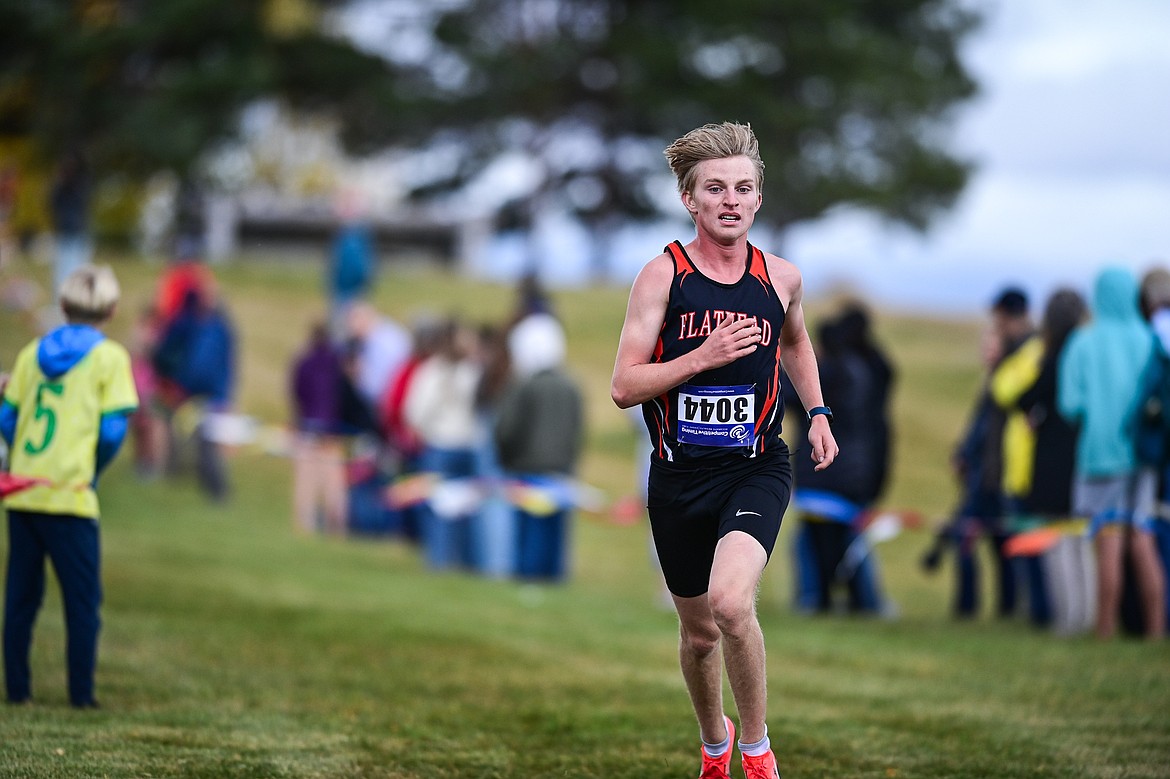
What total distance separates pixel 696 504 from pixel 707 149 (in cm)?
126

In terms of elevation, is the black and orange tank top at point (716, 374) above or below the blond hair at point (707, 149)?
below

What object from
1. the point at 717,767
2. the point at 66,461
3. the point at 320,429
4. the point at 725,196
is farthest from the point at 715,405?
A: the point at 320,429

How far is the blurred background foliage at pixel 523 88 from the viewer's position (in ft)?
112

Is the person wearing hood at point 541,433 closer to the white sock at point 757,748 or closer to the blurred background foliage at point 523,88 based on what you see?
the white sock at point 757,748

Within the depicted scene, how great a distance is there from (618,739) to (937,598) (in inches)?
366

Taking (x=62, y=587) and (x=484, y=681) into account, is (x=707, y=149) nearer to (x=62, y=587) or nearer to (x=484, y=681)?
(x=62, y=587)

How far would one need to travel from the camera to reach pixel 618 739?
670cm

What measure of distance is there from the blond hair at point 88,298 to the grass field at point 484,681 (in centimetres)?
177

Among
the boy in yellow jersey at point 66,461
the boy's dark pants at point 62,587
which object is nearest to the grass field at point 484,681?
the boy's dark pants at point 62,587

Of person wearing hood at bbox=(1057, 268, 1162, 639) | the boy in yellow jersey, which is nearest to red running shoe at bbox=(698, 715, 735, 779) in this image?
the boy in yellow jersey

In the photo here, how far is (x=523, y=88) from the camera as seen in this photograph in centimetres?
3994

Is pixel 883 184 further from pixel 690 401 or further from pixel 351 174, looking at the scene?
pixel 690 401

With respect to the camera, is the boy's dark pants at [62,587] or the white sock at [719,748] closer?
the white sock at [719,748]

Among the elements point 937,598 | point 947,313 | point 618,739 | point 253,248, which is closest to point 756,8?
point 947,313
